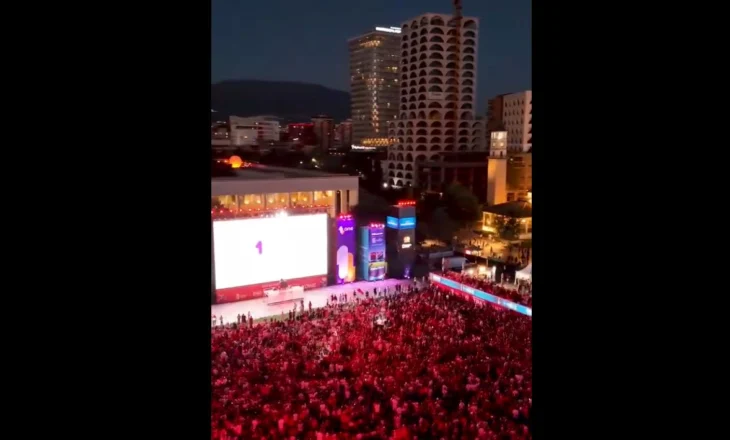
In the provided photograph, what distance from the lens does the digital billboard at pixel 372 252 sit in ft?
32.3

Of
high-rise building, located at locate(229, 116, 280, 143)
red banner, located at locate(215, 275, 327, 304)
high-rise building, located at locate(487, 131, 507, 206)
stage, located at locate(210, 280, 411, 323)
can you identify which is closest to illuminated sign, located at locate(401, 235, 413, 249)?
stage, located at locate(210, 280, 411, 323)

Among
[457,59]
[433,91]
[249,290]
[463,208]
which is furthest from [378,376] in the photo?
[457,59]

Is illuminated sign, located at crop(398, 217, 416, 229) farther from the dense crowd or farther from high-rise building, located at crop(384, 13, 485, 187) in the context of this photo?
high-rise building, located at crop(384, 13, 485, 187)

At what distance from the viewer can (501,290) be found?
7512 mm

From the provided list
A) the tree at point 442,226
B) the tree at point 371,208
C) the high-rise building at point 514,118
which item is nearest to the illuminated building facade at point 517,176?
the tree at point 442,226

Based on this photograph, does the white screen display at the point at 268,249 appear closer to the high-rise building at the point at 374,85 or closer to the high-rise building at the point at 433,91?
the high-rise building at the point at 433,91

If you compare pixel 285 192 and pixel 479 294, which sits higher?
pixel 285 192

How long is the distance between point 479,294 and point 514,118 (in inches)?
717

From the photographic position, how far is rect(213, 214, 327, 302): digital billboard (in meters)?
8.59

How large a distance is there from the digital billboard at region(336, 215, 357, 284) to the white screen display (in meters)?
0.36

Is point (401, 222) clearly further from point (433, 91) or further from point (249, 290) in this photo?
point (433, 91)
